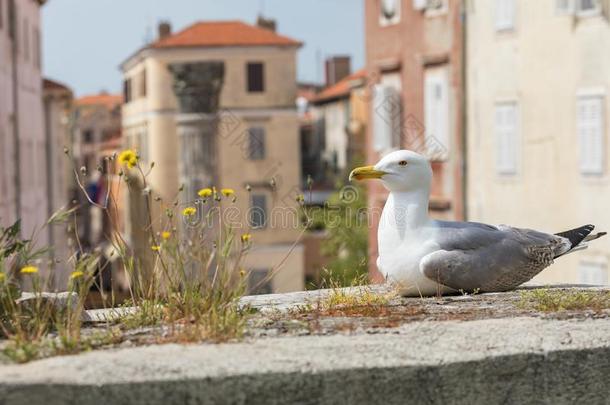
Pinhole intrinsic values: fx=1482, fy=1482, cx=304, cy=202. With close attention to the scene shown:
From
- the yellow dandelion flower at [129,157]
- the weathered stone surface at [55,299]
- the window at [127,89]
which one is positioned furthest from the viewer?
the window at [127,89]

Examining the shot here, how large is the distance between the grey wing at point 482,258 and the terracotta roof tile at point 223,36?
2160 inches

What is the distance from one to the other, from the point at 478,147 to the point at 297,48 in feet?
113

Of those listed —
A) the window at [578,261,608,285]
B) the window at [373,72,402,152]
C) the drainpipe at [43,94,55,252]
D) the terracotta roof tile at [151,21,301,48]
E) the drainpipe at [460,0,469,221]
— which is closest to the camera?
the window at [578,261,608,285]

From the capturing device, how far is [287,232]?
→ 61.3m

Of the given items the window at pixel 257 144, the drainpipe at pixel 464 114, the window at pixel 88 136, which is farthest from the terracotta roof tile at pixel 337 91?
the drainpipe at pixel 464 114

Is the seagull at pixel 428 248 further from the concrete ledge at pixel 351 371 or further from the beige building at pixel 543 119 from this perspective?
the beige building at pixel 543 119

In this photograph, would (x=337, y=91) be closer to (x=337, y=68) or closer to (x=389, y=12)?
(x=337, y=68)

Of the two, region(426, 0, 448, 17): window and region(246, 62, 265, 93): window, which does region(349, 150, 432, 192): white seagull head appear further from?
region(246, 62, 265, 93): window

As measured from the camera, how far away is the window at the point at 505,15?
26.9 meters

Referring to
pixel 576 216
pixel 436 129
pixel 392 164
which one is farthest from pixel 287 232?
pixel 392 164

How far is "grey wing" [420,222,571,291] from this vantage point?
7133 millimetres

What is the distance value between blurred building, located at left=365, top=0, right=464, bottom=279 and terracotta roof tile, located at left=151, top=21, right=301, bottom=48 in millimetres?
29087

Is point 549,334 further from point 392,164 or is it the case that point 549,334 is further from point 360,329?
point 392,164

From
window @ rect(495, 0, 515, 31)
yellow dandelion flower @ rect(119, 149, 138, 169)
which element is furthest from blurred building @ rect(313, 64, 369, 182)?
yellow dandelion flower @ rect(119, 149, 138, 169)
